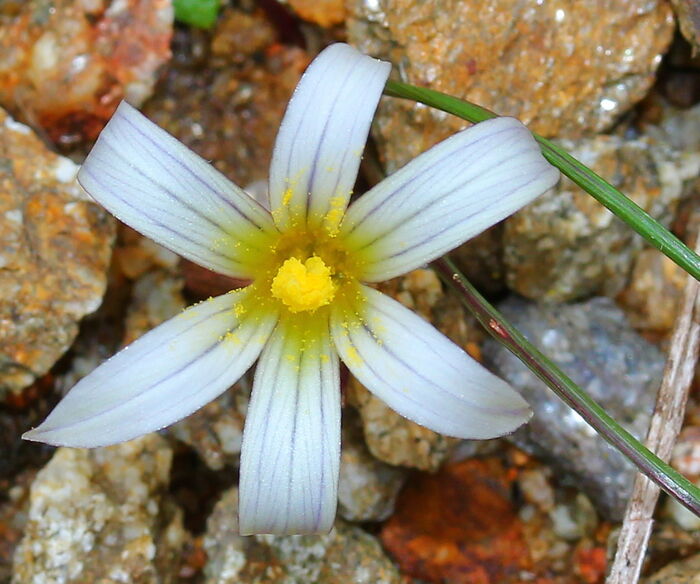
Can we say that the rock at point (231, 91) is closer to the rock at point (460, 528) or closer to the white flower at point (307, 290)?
the white flower at point (307, 290)

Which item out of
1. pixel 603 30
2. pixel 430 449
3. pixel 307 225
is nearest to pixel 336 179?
pixel 307 225

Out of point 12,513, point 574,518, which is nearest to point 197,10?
point 12,513

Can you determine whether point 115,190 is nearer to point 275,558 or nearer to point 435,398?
point 435,398

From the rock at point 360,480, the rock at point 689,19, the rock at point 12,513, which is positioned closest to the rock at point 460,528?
the rock at point 360,480

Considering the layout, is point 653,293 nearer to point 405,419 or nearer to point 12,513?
point 405,419

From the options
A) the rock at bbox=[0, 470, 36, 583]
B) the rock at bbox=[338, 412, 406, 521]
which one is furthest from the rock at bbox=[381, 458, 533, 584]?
the rock at bbox=[0, 470, 36, 583]

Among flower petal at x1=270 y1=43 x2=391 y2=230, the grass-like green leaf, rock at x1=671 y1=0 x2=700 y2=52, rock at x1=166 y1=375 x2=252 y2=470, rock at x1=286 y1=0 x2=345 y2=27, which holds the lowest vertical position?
rock at x1=166 y1=375 x2=252 y2=470

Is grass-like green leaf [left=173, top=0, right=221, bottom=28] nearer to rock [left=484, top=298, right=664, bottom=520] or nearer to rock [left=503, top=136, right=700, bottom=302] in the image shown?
rock [left=503, top=136, right=700, bottom=302]
